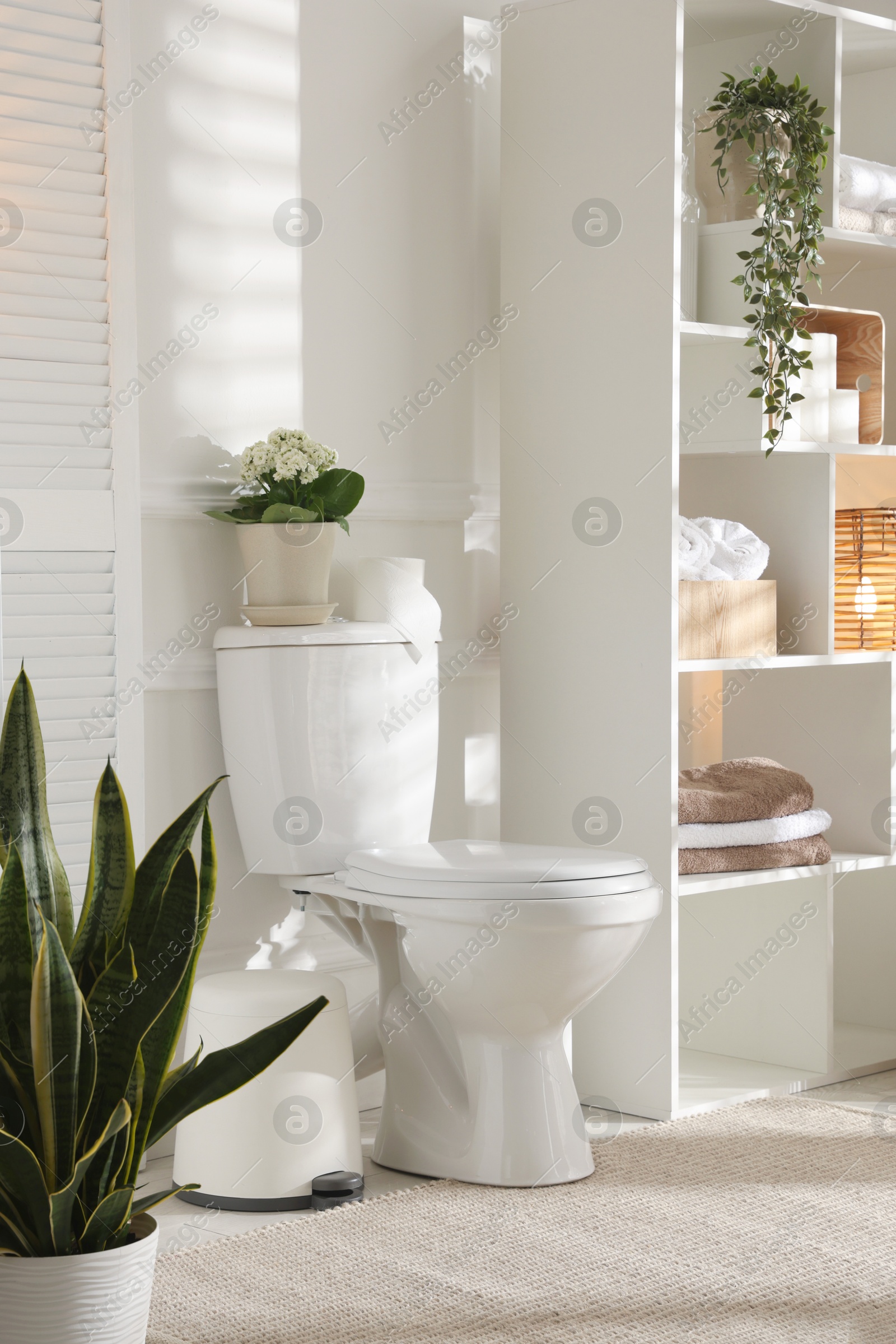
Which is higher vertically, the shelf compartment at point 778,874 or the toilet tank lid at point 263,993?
the shelf compartment at point 778,874

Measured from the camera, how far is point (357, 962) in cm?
253

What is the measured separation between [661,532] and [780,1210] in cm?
101

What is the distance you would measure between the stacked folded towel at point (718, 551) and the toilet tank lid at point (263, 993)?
2.87ft

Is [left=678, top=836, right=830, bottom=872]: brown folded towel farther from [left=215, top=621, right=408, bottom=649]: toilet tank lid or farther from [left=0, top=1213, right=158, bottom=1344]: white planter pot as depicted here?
[left=0, top=1213, right=158, bottom=1344]: white planter pot

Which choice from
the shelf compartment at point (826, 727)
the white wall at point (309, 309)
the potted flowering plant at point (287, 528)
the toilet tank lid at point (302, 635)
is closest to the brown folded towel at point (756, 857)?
the shelf compartment at point (826, 727)

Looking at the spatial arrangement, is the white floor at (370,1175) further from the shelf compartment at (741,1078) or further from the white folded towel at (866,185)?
the white folded towel at (866,185)

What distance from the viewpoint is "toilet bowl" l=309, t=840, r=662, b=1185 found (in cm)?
202

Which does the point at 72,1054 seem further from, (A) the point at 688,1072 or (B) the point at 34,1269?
(A) the point at 688,1072

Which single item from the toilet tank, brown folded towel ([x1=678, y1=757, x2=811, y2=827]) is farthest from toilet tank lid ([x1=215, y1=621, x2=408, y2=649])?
brown folded towel ([x1=678, y1=757, x2=811, y2=827])

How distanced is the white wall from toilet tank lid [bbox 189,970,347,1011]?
20 cm

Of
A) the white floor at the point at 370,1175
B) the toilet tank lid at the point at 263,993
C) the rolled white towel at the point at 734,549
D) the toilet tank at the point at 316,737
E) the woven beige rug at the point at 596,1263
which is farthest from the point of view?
the rolled white towel at the point at 734,549

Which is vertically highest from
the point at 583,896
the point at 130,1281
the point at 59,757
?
the point at 59,757

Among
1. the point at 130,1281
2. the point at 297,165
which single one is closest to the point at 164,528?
the point at 297,165

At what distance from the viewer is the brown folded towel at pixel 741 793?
8.20 feet
